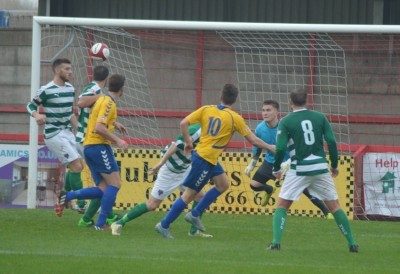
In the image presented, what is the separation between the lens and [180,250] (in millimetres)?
11844

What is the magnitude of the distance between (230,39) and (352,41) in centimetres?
230

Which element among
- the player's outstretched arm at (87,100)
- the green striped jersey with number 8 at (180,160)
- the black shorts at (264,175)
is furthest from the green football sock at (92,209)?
the black shorts at (264,175)

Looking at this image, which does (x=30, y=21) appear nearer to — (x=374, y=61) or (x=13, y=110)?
(x=13, y=110)

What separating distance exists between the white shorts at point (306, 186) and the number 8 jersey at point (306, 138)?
76mm

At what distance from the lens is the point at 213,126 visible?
13055 mm

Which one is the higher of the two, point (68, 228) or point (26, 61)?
point (26, 61)

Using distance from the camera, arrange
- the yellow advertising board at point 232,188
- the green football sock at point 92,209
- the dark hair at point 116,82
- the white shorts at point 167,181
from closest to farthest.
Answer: the dark hair at point 116,82 → the white shorts at point 167,181 → the green football sock at point 92,209 → the yellow advertising board at point 232,188

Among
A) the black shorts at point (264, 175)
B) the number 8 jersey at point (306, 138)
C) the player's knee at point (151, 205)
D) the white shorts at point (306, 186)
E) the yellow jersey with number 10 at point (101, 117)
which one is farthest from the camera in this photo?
the black shorts at point (264, 175)

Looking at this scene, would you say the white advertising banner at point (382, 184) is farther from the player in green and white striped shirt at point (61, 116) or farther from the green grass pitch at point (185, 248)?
the player in green and white striped shirt at point (61, 116)

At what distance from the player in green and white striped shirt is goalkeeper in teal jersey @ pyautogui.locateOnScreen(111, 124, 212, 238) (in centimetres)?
178

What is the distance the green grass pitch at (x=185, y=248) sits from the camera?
408 inches

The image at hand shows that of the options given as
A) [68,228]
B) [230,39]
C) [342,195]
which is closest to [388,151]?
[342,195]

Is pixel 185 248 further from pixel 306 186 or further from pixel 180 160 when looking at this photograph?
pixel 180 160

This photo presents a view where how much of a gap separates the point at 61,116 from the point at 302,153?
14.3ft
